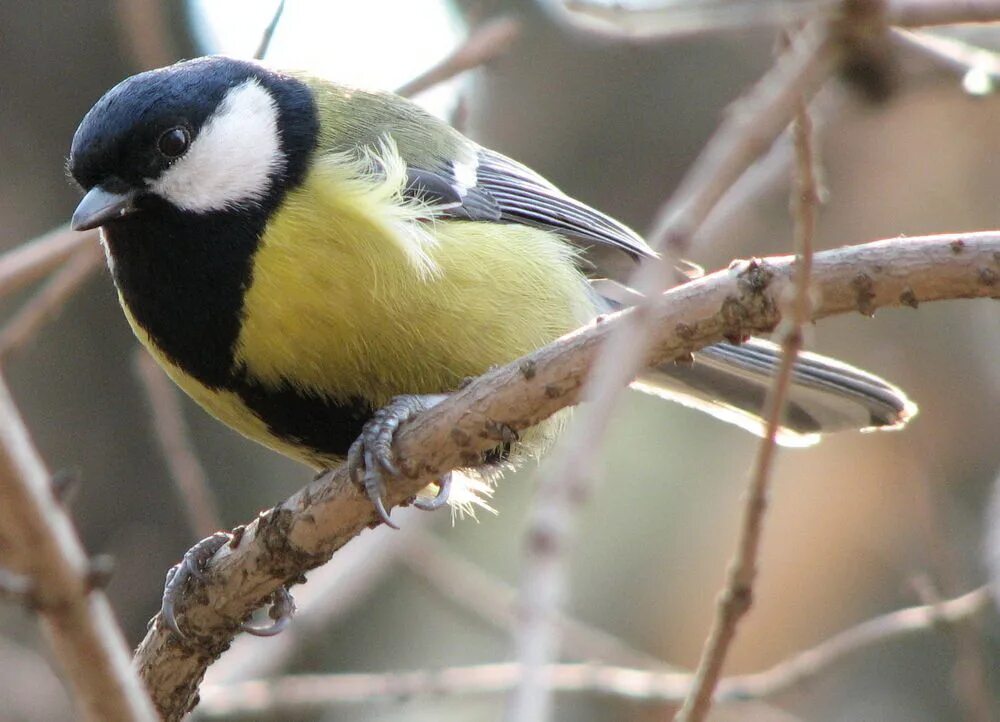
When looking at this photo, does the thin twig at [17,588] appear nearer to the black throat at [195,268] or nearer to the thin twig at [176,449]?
the black throat at [195,268]

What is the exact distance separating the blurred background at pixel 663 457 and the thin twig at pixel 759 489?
281cm

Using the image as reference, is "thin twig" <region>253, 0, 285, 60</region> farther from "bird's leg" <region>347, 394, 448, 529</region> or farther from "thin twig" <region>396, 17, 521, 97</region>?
"bird's leg" <region>347, 394, 448, 529</region>

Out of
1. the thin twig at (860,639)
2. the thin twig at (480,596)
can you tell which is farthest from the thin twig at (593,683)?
the thin twig at (480,596)

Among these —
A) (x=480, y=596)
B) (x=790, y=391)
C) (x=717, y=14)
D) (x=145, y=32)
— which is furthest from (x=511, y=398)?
(x=145, y=32)

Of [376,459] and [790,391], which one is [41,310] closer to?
[376,459]

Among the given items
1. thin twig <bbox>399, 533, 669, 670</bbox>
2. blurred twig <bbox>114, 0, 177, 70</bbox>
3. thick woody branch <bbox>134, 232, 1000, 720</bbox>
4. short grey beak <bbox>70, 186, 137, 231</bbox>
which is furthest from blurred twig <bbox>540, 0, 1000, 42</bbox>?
thin twig <bbox>399, 533, 669, 670</bbox>

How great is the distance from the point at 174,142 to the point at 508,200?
33.5 inches

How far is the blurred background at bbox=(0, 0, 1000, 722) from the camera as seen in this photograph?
181 inches

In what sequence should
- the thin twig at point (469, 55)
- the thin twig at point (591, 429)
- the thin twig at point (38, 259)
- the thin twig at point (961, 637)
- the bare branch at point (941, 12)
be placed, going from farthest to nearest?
the thin twig at point (469, 55) < the thin twig at point (38, 259) < the thin twig at point (961, 637) < the bare branch at point (941, 12) < the thin twig at point (591, 429)

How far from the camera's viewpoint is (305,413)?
2.81 meters

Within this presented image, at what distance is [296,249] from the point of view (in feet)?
8.80

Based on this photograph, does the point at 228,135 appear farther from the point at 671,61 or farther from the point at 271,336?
the point at 671,61

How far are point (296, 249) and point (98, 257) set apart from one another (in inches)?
35.3

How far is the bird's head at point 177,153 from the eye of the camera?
111 inches
